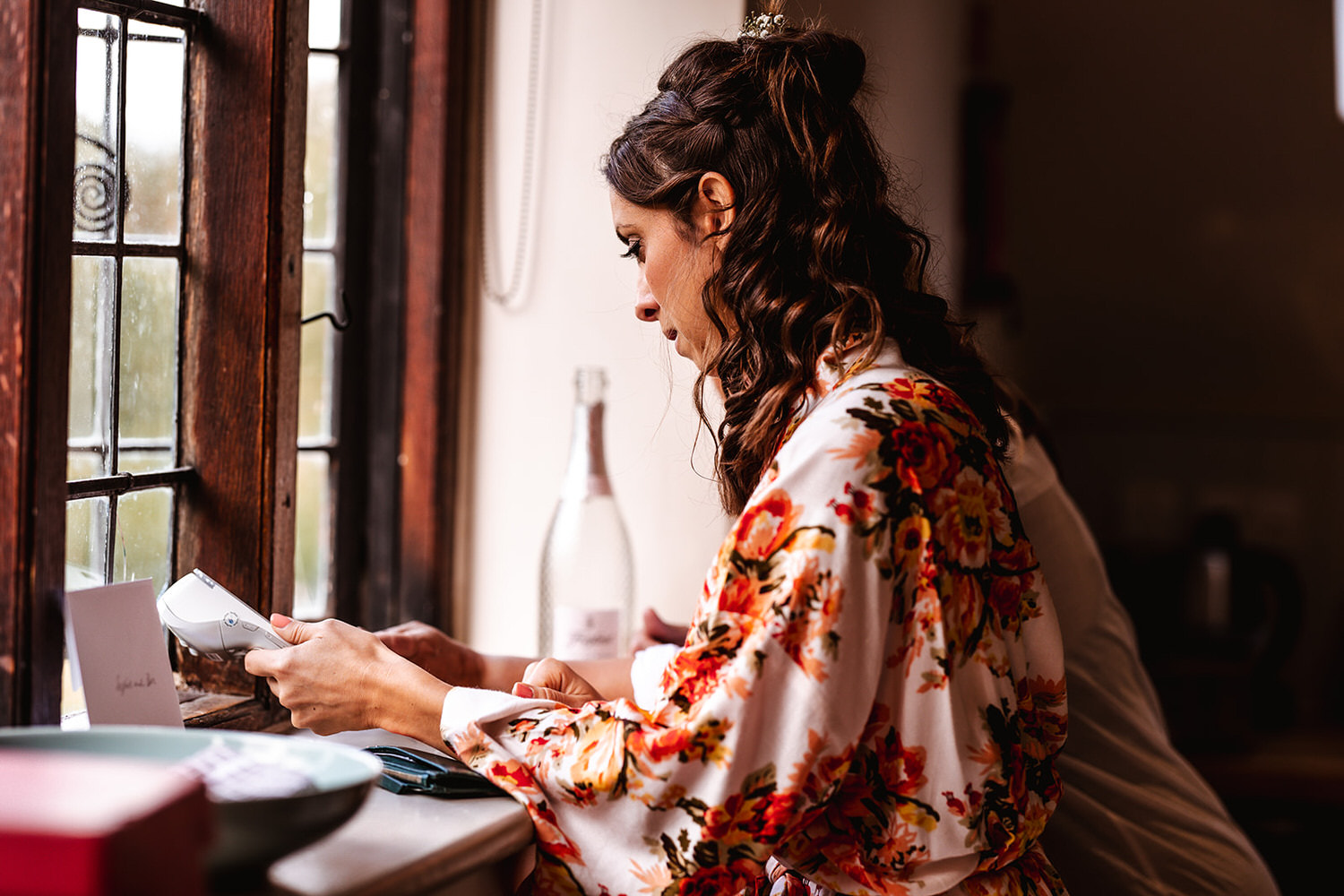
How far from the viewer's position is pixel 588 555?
5.36ft

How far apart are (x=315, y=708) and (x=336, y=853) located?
0.24 m

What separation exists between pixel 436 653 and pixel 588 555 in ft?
1.23

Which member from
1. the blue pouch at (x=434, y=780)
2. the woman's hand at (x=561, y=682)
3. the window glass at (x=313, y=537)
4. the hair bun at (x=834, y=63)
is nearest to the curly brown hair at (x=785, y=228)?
the hair bun at (x=834, y=63)

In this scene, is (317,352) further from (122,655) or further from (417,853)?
(417,853)

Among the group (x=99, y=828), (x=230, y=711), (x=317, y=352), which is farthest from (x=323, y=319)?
(x=99, y=828)

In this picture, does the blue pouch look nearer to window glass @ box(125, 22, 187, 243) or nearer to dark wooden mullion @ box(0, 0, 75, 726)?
dark wooden mullion @ box(0, 0, 75, 726)

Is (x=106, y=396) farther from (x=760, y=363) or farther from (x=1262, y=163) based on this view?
(x=1262, y=163)

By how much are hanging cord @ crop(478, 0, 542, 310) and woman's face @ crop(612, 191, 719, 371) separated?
1.82 feet

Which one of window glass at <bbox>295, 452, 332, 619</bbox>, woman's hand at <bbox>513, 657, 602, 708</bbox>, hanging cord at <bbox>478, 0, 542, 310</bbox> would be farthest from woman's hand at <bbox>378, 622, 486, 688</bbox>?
hanging cord at <bbox>478, 0, 542, 310</bbox>

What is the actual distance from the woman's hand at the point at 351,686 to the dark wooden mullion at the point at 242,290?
21 centimetres

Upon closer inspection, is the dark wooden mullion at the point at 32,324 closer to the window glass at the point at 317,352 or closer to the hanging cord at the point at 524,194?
the window glass at the point at 317,352

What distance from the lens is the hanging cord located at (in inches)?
66.4

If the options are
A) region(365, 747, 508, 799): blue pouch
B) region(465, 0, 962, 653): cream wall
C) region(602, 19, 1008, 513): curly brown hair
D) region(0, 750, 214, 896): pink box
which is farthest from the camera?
region(465, 0, 962, 653): cream wall

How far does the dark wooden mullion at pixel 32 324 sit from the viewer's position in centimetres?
87
